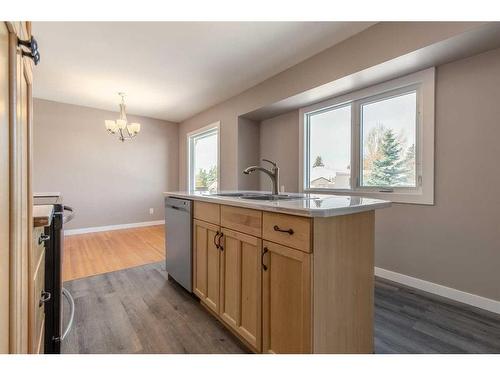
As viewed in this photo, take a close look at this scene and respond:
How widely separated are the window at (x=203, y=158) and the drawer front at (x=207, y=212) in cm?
277

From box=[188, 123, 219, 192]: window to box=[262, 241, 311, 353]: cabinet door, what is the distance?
11.7 ft

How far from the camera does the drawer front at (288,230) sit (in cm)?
103

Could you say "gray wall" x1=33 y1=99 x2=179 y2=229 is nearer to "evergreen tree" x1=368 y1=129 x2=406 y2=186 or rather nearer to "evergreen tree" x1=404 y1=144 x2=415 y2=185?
"evergreen tree" x1=368 y1=129 x2=406 y2=186

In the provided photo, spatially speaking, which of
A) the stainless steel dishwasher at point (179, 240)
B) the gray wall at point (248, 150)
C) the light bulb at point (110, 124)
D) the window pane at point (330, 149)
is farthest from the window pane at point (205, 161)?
the stainless steel dishwasher at point (179, 240)

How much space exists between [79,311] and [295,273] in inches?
71.6

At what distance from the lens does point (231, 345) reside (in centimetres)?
146

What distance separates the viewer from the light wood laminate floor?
284 cm

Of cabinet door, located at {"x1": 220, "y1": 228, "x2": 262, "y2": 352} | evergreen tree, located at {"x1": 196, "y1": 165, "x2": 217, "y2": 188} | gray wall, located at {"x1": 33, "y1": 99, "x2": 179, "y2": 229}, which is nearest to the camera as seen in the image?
cabinet door, located at {"x1": 220, "y1": 228, "x2": 262, "y2": 352}

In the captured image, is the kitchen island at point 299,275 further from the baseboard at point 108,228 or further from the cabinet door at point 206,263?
the baseboard at point 108,228

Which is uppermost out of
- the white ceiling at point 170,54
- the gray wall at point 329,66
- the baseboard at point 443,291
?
the white ceiling at point 170,54

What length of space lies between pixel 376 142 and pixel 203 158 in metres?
3.66

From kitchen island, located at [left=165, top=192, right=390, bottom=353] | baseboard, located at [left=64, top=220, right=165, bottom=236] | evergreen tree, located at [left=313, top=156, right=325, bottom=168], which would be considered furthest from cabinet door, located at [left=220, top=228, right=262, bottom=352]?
baseboard, located at [left=64, top=220, right=165, bottom=236]
